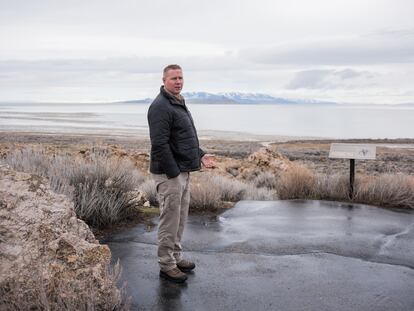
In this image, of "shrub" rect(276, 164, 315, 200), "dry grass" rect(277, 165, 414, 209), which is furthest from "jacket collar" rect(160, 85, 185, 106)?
"shrub" rect(276, 164, 315, 200)

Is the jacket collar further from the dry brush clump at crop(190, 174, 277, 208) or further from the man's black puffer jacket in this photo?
the dry brush clump at crop(190, 174, 277, 208)

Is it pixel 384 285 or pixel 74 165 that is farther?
pixel 74 165

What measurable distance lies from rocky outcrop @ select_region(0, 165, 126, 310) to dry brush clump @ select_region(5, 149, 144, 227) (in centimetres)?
261

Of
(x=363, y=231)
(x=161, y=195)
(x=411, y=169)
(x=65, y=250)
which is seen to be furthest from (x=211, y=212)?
(x=411, y=169)

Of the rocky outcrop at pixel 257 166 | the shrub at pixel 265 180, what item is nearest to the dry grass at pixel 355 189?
the shrub at pixel 265 180

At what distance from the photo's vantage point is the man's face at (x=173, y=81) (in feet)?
18.4

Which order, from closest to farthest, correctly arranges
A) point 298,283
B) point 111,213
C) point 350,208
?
point 298,283
point 111,213
point 350,208

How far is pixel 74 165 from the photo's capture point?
940 centimetres

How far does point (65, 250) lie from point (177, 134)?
5.66ft

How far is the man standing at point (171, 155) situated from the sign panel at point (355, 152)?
5.86 metres

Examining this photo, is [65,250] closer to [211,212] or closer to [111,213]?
[111,213]

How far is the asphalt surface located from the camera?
17.1 ft

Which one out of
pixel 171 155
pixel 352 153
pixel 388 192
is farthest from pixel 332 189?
pixel 171 155

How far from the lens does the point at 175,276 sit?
223 inches
